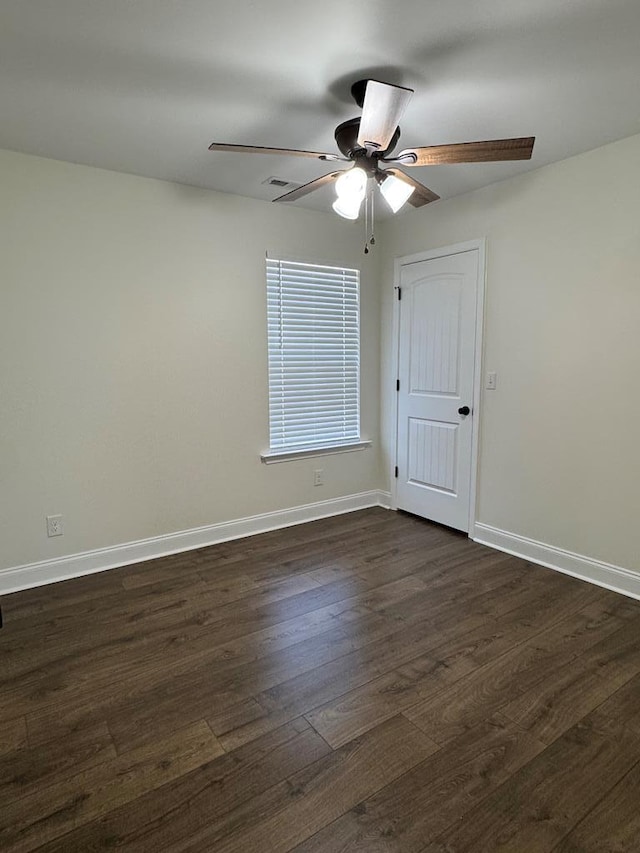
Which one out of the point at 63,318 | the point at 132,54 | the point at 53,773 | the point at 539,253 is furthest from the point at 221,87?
the point at 53,773

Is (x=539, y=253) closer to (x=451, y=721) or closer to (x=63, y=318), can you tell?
(x=451, y=721)

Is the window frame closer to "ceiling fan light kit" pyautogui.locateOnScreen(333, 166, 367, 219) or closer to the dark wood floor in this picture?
the dark wood floor

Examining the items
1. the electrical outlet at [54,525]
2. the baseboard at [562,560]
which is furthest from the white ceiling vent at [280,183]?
the baseboard at [562,560]

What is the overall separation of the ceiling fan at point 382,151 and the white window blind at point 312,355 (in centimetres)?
132

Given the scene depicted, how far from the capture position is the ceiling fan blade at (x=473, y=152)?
1.80 meters

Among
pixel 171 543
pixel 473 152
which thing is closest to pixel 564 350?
pixel 473 152

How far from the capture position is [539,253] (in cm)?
299

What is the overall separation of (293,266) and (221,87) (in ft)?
5.55

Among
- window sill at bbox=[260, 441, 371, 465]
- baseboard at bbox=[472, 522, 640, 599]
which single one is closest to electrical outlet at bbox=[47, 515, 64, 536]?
window sill at bbox=[260, 441, 371, 465]

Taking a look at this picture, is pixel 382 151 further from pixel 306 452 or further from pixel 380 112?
pixel 306 452

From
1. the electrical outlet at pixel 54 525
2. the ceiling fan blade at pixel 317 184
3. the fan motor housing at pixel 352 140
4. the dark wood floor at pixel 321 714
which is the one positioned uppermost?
the fan motor housing at pixel 352 140

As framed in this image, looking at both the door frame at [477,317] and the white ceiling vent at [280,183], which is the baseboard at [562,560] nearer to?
the door frame at [477,317]

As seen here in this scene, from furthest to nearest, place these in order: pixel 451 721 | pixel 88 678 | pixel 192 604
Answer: pixel 192 604 → pixel 88 678 → pixel 451 721

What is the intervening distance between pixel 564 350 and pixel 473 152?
4.88 feet
